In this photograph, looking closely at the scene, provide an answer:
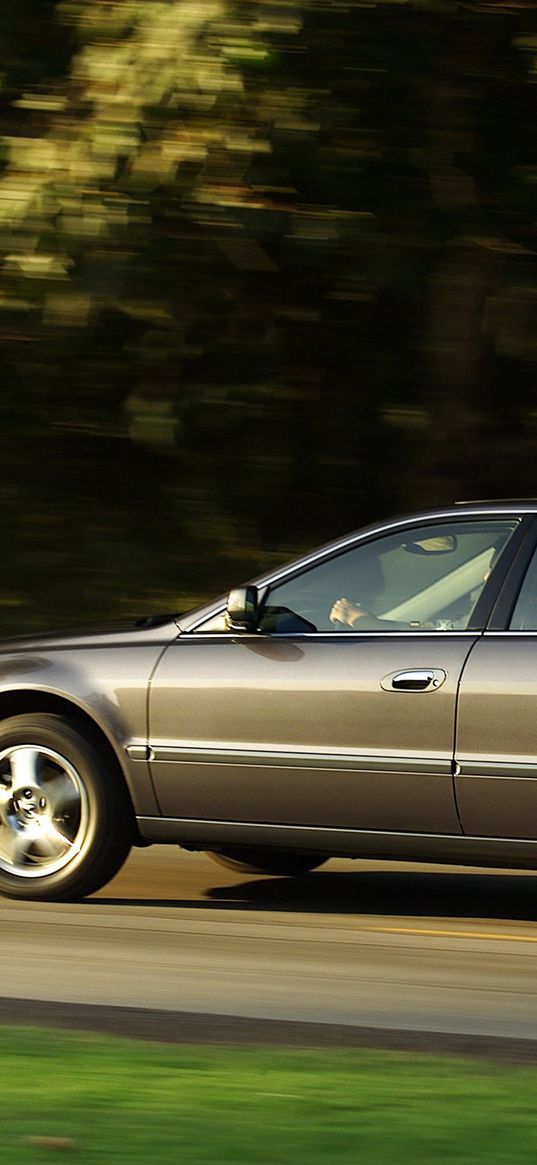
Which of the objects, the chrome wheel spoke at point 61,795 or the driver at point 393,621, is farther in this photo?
the chrome wheel spoke at point 61,795

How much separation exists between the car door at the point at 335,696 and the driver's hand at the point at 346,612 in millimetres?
25

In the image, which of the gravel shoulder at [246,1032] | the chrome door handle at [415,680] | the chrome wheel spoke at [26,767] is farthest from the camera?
the chrome wheel spoke at [26,767]

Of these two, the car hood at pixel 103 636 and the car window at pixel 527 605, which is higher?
the car window at pixel 527 605

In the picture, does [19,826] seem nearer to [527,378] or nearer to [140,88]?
[140,88]

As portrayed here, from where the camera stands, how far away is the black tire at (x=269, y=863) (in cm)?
860

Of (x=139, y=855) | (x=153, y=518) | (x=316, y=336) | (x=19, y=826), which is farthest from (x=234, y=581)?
(x=19, y=826)

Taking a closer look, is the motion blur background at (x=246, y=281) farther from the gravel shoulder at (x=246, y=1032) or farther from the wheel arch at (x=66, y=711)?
the gravel shoulder at (x=246, y=1032)

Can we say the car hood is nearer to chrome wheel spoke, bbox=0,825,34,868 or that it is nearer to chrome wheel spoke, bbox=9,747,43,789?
chrome wheel spoke, bbox=9,747,43,789

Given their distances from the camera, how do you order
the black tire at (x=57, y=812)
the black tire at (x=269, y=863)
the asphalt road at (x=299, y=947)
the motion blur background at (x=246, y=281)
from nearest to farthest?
the asphalt road at (x=299, y=947) → the black tire at (x=57, y=812) → the black tire at (x=269, y=863) → the motion blur background at (x=246, y=281)

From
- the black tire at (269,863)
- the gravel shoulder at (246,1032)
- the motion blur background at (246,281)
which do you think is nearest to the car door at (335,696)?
the black tire at (269,863)

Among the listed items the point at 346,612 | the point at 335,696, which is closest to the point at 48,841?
the point at 335,696

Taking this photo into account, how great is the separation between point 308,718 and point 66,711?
3.59 feet

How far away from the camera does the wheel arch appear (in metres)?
7.85

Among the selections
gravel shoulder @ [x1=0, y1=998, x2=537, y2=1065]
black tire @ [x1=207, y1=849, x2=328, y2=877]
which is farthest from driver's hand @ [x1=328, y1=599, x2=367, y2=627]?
gravel shoulder @ [x1=0, y1=998, x2=537, y2=1065]
